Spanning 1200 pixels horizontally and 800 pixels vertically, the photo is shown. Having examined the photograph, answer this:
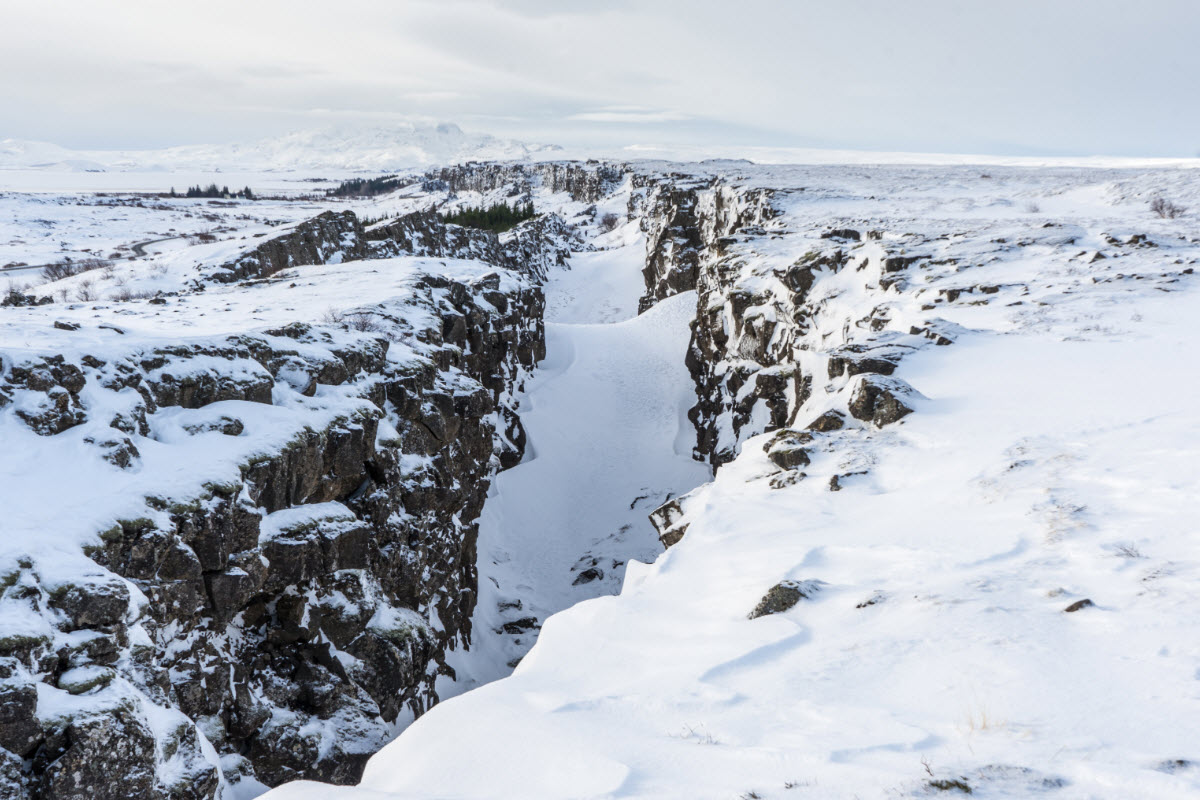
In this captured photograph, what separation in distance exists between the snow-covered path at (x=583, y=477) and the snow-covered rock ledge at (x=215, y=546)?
2.91m

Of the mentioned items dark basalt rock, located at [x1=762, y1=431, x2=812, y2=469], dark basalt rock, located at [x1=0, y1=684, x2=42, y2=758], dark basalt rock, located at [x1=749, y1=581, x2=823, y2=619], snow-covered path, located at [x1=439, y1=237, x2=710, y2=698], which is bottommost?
snow-covered path, located at [x1=439, y1=237, x2=710, y2=698]

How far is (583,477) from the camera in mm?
32094

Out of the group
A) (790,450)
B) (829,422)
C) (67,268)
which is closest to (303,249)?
(67,268)

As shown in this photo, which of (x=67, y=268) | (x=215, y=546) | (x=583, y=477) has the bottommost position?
(x=583, y=477)

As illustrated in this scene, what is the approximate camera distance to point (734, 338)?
30547 millimetres

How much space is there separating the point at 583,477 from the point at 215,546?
68.1 feet

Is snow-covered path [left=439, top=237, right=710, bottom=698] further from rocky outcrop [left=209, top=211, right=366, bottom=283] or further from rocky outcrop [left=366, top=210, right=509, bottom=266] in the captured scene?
rocky outcrop [left=366, top=210, right=509, bottom=266]

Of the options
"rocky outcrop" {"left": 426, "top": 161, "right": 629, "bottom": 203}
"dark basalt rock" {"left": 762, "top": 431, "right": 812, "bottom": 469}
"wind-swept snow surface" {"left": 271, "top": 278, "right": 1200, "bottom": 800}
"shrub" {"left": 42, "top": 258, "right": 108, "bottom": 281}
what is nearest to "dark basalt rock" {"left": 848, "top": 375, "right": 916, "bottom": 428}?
"dark basalt rock" {"left": 762, "top": 431, "right": 812, "bottom": 469}

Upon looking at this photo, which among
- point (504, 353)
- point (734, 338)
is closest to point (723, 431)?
point (734, 338)

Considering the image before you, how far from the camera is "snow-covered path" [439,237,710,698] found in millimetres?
24297

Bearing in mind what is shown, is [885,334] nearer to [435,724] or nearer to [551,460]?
[435,724]

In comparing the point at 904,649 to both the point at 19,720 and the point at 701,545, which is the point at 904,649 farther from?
the point at 19,720

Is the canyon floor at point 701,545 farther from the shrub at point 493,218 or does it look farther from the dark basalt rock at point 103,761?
the shrub at point 493,218

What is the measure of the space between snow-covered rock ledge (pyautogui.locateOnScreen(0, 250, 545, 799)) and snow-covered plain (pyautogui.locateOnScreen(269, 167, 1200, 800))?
15.7 feet
